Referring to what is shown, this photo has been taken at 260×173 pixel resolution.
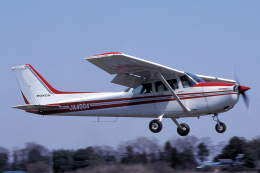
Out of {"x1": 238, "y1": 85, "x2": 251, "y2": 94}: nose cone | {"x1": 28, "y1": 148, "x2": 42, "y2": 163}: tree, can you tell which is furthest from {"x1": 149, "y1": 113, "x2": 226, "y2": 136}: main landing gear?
{"x1": 28, "y1": 148, "x2": 42, "y2": 163}: tree

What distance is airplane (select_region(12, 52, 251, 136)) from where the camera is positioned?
13.3 m

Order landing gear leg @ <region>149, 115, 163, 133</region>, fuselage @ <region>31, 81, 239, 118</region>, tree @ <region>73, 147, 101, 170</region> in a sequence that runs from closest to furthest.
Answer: fuselage @ <region>31, 81, 239, 118</region> < landing gear leg @ <region>149, 115, 163, 133</region> < tree @ <region>73, 147, 101, 170</region>

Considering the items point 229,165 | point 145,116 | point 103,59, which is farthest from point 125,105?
point 229,165

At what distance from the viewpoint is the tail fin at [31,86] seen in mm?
16984

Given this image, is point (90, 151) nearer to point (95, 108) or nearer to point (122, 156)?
point (122, 156)

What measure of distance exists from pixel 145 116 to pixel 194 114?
206cm

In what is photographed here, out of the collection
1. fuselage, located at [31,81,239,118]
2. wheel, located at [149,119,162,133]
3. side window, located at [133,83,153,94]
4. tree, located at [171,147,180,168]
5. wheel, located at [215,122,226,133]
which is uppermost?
side window, located at [133,83,153,94]

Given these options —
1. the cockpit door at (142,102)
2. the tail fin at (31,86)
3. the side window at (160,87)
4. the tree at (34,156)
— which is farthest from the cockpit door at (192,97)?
the tree at (34,156)

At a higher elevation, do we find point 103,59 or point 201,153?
point 103,59

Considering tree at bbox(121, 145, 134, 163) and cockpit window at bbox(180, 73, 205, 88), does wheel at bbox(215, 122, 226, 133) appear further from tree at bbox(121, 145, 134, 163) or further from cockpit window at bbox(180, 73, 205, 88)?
tree at bbox(121, 145, 134, 163)

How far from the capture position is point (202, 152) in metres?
39.2

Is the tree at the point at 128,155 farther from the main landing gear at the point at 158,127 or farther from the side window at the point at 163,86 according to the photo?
the side window at the point at 163,86

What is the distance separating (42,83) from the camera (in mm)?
17312

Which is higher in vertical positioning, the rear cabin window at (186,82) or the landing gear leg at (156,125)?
the rear cabin window at (186,82)
